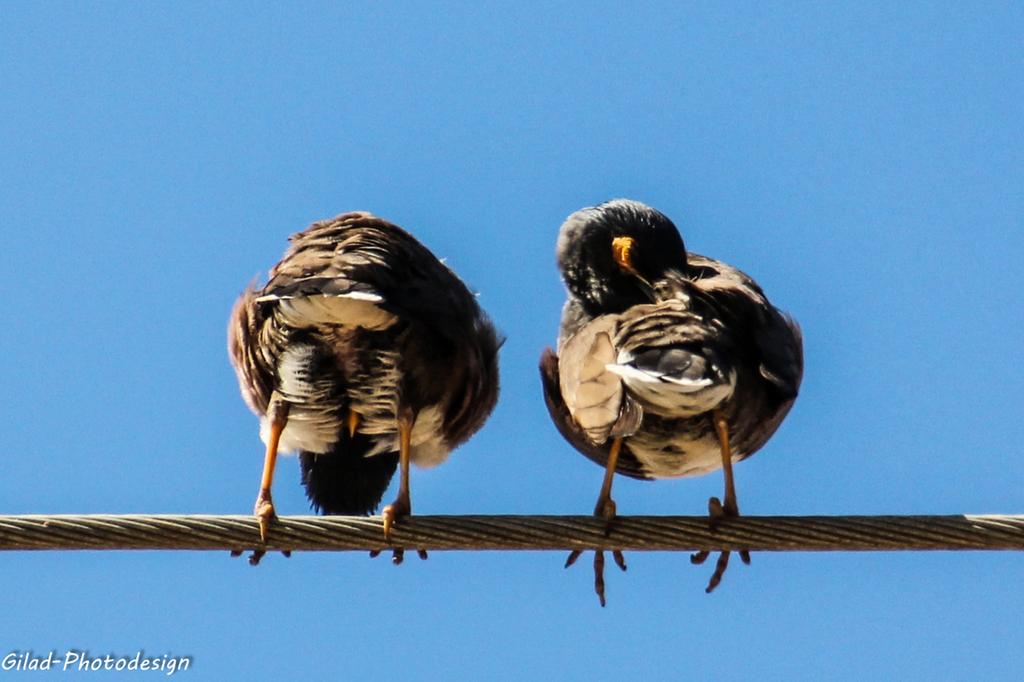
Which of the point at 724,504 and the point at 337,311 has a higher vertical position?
the point at 337,311

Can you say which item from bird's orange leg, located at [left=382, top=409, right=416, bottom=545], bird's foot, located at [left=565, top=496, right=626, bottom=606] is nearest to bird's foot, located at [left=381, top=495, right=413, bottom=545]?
bird's orange leg, located at [left=382, top=409, right=416, bottom=545]

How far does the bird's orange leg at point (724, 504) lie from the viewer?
6.55 metres

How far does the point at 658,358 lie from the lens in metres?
6.50

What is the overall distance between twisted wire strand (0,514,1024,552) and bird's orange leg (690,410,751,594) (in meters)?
0.29

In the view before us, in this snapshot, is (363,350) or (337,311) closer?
(337,311)

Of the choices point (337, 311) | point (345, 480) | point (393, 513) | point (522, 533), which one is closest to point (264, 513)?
point (393, 513)

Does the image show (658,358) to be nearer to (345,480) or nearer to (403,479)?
(403,479)

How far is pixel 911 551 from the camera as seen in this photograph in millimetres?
5910

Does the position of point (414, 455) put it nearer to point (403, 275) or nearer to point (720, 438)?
point (403, 275)

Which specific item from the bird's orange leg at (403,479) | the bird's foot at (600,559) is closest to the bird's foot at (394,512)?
the bird's orange leg at (403,479)

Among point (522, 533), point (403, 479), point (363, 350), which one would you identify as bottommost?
point (522, 533)

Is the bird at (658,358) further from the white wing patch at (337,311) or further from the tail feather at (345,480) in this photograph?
the tail feather at (345,480)

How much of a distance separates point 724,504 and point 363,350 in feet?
5.87

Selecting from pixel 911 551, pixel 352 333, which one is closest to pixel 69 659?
pixel 352 333
